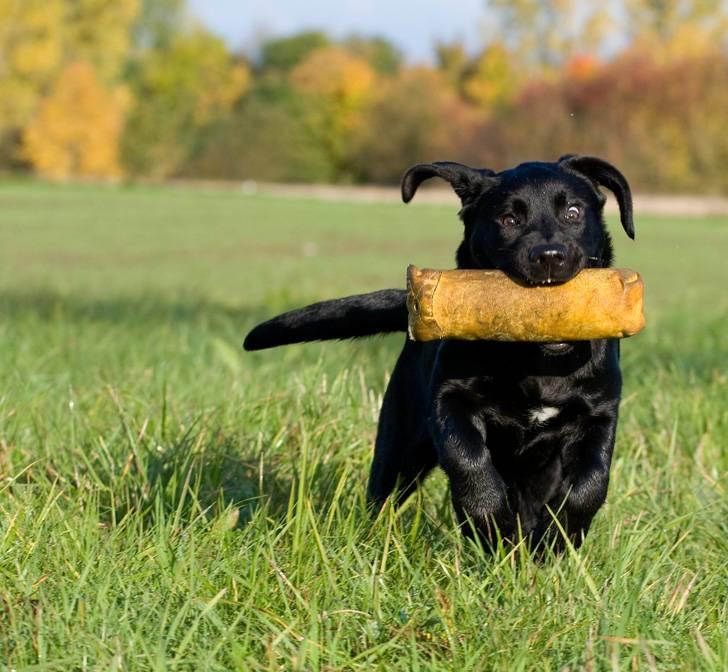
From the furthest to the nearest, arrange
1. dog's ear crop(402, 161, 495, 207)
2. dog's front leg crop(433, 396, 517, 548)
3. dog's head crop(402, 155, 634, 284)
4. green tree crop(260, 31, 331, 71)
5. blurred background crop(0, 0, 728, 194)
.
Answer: green tree crop(260, 31, 331, 71) < blurred background crop(0, 0, 728, 194) < dog's ear crop(402, 161, 495, 207) < dog's head crop(402, 155, 634, 284) < dog's front leg crop(433, 396, 517, 548)

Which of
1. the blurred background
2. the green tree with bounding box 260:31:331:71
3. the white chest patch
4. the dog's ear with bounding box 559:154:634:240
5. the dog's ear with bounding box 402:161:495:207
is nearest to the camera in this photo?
the white chest patch

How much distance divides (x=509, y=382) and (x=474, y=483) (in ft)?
1.23

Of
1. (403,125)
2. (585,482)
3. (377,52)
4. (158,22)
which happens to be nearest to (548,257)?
(585,482)

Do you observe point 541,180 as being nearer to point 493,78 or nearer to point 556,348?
point 556,348

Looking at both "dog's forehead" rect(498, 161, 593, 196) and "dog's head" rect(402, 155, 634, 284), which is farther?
"dog's forehead" rect(498, 161, 593, 196)

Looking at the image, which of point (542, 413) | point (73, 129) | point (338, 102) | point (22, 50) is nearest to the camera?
point (542, 413)

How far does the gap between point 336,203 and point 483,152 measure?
9.51 meters

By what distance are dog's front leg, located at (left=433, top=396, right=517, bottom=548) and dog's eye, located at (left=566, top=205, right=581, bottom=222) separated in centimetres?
84

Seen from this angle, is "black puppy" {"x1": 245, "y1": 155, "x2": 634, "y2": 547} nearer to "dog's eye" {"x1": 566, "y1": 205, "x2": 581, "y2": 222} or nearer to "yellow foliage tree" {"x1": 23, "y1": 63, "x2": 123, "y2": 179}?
"dog's eye" {"x1": 566, "y1": 205, "x2": 581, "y2": 222}

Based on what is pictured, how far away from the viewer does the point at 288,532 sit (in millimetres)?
3217

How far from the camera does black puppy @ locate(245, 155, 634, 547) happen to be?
136 inches

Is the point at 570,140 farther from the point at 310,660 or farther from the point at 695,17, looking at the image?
the point at 310,660

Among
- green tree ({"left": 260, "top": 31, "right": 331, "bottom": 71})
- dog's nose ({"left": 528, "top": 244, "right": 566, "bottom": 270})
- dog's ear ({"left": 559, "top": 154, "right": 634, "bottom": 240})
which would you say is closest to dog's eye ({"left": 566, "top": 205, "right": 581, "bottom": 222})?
dog's ear ({"left": 559, "top": 154, "right": 634, "bottom": 240})

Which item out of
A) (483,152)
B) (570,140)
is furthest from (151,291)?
(483,152)
